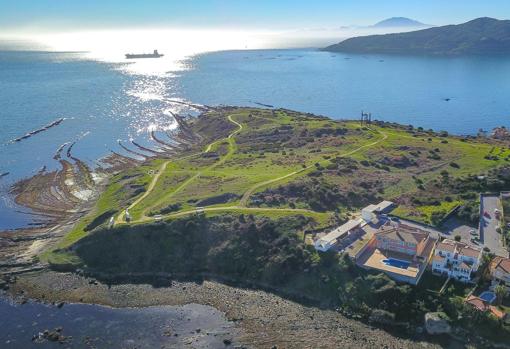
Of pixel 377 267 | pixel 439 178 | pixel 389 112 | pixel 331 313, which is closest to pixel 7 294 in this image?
pixel 331 313

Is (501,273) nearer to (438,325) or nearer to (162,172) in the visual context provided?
(438,325)

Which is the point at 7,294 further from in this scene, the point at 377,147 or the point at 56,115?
the point at 56,115

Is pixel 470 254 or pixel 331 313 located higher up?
pixel 470 254

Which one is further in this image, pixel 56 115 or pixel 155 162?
pixel 56 115

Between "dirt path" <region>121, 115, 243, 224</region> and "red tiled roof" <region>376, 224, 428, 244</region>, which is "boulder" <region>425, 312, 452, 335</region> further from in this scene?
"dirt path" <region>121, 115, 243, 224</region>

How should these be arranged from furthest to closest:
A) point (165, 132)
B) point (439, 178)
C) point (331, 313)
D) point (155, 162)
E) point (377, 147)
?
point (165, 132) < point (155, 162) < point (377, 147) < point (439, 178) < point (331, 313)

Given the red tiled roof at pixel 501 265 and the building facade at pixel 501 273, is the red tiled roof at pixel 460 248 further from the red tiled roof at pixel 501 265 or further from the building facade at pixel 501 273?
the building facade at pixel 501 273
